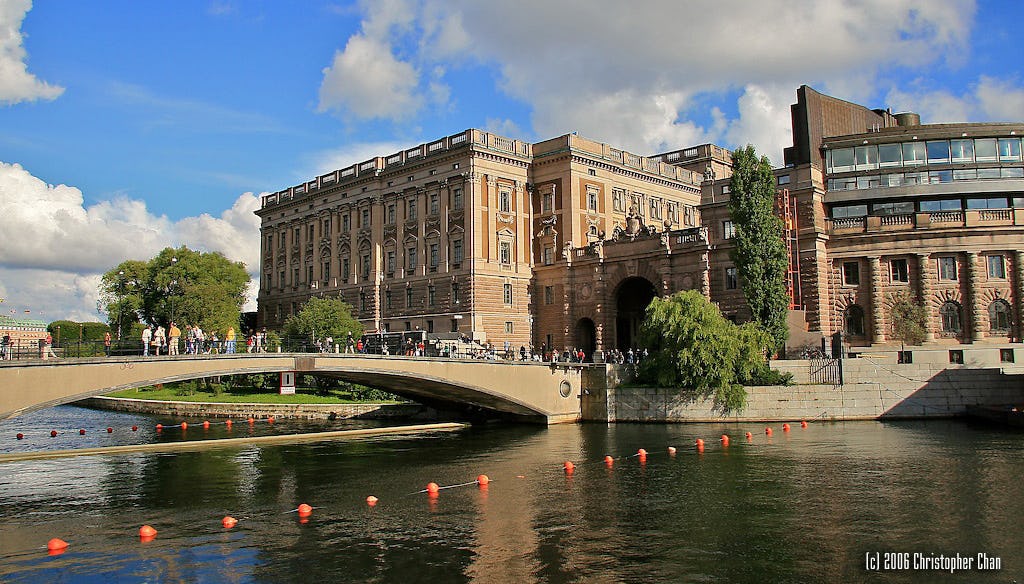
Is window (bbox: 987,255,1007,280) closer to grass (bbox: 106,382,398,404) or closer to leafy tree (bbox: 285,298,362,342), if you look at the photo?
grass (bbox: 106,382,398,404)

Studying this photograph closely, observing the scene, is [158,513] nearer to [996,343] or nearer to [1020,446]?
[1020,446]

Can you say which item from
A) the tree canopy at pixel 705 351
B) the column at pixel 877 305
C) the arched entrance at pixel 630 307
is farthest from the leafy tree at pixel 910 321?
the arched entrance at pixel 630 307

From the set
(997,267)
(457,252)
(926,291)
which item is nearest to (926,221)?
(926,291)

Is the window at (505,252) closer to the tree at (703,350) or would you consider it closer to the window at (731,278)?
the window at (731,278)

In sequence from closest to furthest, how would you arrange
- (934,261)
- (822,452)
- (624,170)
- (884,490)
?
(884,490), (822,452), (934,261), (624,170)

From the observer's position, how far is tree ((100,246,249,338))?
3499 inches

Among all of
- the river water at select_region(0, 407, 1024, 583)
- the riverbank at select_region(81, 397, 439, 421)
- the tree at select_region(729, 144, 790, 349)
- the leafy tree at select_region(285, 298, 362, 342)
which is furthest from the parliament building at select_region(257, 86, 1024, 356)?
the river water at select_region(0, 407, 1024, 583)

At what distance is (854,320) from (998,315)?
10.0m

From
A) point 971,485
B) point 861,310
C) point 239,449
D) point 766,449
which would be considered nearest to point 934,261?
point 861,310

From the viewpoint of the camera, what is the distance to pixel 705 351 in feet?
170

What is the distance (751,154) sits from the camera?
196ft

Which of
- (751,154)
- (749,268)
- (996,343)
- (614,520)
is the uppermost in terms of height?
(751,154)

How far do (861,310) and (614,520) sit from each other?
45.8m

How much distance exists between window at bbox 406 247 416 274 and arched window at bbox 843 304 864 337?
1660 inches
